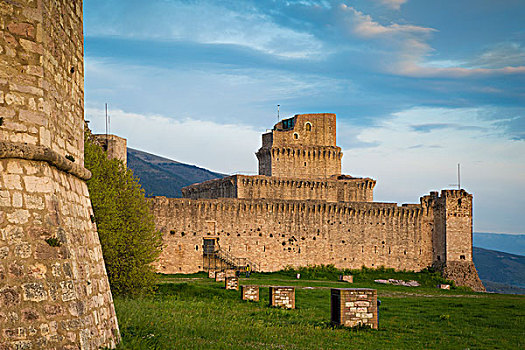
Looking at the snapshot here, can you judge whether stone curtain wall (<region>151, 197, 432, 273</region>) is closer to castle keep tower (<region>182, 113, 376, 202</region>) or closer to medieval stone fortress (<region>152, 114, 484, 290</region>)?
medieval stone fortress (<region>152, 114, 484, 290</region>)

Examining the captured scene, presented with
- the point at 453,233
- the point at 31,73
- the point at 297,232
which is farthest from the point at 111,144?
the point at 453,233

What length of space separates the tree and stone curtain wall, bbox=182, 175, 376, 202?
29.4m

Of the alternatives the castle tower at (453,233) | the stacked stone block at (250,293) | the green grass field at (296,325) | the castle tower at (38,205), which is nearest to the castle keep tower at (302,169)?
the castle tower at (453,233)

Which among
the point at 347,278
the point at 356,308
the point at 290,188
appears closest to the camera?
the point at 356,308

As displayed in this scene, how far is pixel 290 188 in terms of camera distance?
57.9 metres

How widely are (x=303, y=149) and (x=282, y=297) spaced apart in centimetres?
4243

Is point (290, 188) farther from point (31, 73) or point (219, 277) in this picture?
point (31, 73)

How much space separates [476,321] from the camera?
2017 centimetres

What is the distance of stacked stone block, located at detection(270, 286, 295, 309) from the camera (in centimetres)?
2256

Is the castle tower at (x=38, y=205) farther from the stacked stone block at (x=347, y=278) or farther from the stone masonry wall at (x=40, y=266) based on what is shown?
the stacked stone block at (x=347, y=278)

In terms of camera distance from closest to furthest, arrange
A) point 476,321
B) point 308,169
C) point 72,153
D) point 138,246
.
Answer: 1. point 72,153
2. point 476,321
3. point 138,246
4. point 308,169

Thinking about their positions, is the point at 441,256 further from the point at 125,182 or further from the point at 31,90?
the point at 31,90

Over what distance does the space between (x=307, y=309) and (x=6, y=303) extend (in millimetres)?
16063

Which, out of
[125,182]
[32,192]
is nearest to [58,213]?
[32,192]
